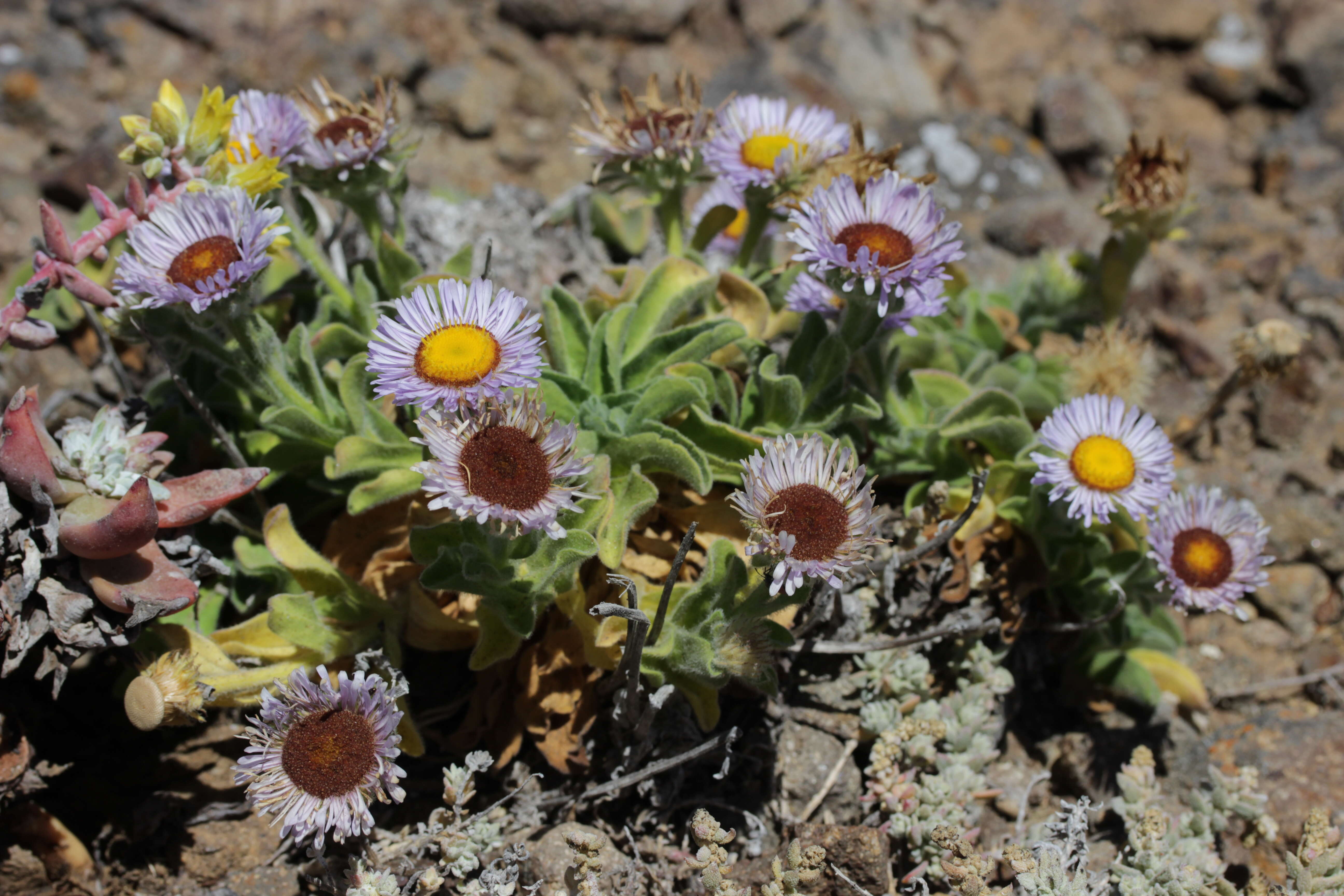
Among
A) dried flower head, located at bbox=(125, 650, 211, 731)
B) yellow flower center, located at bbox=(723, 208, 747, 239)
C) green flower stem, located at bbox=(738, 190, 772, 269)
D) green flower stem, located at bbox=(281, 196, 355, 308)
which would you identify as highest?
yellow flower center, located at bbox=(723, 208, 747, 239)

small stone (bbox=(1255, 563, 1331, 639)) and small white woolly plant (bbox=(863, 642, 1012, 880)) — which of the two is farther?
small stone (bbox=(1255, 563, 1331, 639))

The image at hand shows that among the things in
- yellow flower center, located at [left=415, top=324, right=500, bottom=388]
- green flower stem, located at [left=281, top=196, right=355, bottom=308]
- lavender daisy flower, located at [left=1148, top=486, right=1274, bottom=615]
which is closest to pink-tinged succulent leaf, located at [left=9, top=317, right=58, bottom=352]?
green flower stem, located at [left=281, top=196, right=355, bottom=308]

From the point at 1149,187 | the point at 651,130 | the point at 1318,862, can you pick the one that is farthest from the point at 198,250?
the point at 1318,862

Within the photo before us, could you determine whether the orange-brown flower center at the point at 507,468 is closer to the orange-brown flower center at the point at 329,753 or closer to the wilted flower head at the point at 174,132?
the orange-brown flower center at the point at 329,753

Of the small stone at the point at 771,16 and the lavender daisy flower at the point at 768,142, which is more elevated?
the small stone at the point at 771,16

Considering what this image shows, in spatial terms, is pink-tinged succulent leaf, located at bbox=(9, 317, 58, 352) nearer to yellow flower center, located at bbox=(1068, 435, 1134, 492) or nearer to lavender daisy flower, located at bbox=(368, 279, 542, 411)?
lavender daisy flower, located at bbox=(368, 279, 542, 411)

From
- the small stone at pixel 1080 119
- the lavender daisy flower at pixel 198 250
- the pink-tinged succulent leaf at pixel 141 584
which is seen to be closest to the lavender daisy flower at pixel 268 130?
the lavender daisy flower at pixel 198 250

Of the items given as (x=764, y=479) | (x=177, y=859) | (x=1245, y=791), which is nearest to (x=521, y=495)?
(x=764, y=479)

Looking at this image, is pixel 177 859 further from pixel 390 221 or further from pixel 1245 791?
pixel 1245 791
